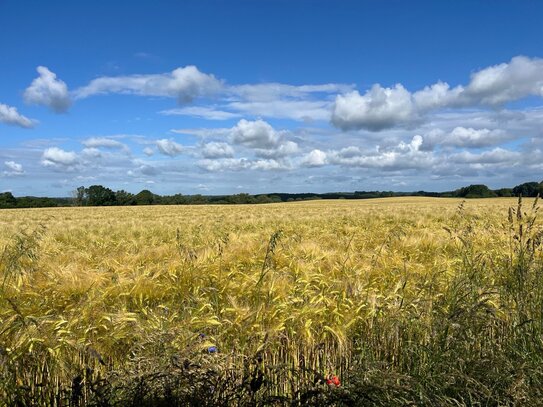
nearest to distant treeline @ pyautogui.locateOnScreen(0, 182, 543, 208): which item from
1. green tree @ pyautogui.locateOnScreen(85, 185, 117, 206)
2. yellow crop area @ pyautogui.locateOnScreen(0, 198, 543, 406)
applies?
green tree @ pyautogui.locateOnScreen(85, 185, 117, 206)

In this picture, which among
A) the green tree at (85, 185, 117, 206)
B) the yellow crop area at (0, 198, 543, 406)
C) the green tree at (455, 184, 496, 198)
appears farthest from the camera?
the green tree at (85, 185, 117, 206)

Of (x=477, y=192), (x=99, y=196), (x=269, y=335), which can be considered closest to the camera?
(x=269, y=335)

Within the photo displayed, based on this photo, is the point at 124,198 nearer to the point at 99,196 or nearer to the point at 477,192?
the point at 99,196

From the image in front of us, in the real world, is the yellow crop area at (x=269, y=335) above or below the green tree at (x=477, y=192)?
below

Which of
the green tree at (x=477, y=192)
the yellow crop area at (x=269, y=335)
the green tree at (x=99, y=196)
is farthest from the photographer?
the green tree at (x=99, y=196)

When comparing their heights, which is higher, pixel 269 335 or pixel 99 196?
pixel 99 196

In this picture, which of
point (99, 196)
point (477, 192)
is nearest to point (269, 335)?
point (477, 192)

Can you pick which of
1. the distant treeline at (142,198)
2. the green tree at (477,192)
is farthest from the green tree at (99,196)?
the green tree at (477,192)

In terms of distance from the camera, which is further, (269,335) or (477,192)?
(477,192)

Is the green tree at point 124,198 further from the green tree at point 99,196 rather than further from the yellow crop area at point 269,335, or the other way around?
the yellow crop area at point 269,335

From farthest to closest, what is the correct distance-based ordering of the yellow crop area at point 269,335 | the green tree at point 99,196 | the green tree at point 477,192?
1. the green tree at point 99,196
2. the green tree at point 477,192
3. the yellow crop area at point 269,335

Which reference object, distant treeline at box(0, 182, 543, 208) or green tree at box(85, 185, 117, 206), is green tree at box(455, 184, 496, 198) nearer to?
distant treeline at box(0, 182, 543, 208)

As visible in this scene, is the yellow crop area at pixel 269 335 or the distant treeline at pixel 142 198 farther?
the distant treeline at pixel 142 198

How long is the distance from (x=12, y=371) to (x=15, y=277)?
206 centimetres
